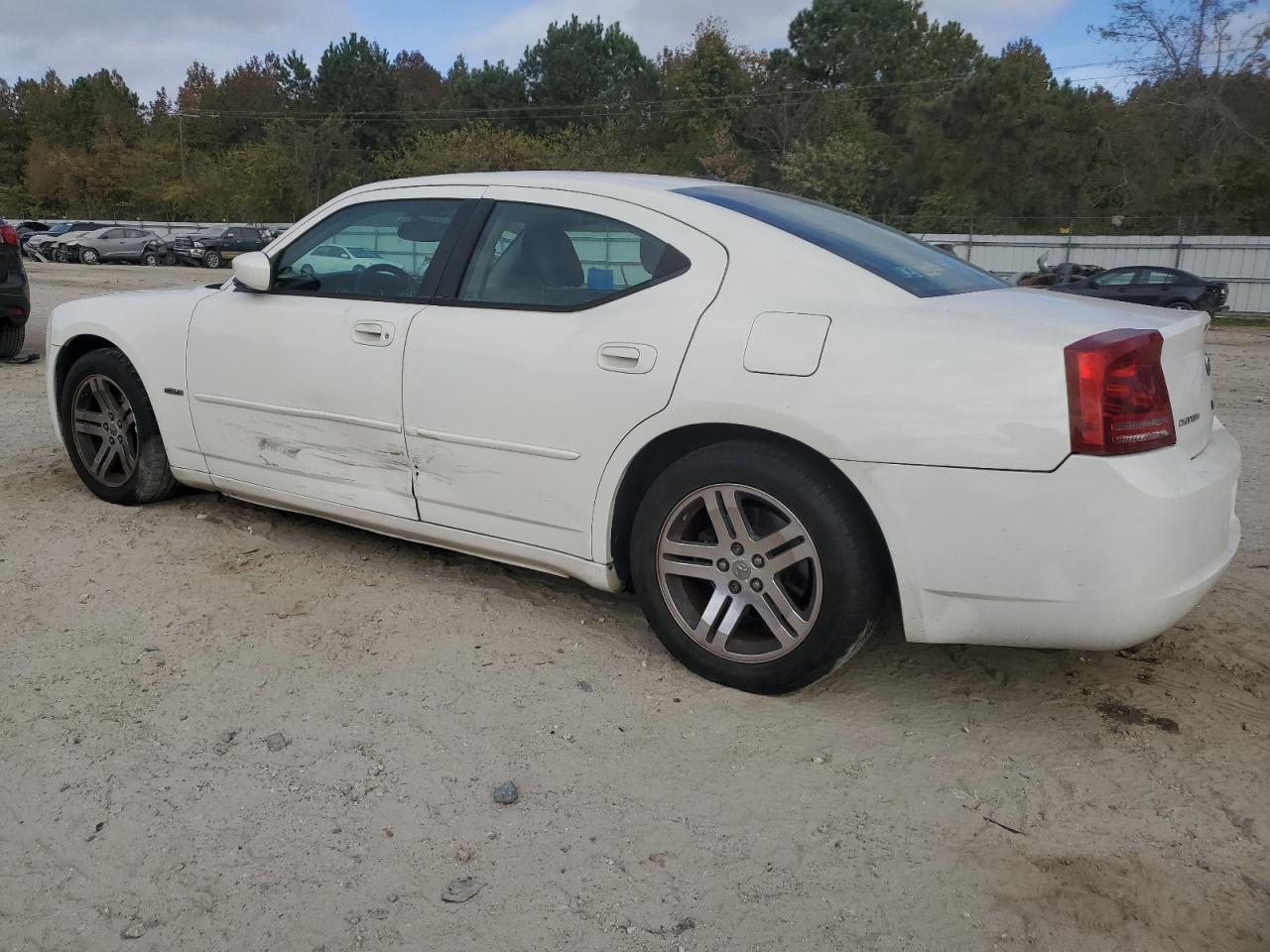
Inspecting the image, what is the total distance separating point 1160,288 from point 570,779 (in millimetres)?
24330

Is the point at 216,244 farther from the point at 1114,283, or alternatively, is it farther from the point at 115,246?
the point at 1114,283

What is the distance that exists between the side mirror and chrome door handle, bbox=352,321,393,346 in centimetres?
58

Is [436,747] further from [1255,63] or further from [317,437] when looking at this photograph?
[1255,63]

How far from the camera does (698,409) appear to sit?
3.14m

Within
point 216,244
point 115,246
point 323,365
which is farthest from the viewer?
point 216,244

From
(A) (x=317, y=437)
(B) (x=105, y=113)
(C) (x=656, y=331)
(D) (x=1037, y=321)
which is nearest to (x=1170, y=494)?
(D) (x=1037, y=321)

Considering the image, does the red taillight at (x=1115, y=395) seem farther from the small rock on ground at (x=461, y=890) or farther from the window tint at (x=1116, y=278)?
the window tint at (x=1116, y=278)

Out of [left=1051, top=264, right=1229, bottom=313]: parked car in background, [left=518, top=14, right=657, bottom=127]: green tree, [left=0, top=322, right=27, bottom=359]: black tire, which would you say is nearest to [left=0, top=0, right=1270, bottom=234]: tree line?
[left=518, top=14, right=657, bottom=127]: green tree

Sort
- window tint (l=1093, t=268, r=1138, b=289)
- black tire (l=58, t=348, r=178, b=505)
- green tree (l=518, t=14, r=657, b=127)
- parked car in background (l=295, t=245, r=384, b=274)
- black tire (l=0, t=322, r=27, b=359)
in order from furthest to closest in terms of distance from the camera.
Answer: green tree (l=518, t=14, r=657, b=127) → window tint (l=1093, t=268, r=1138, b=289) → black tire (l=0, t=322, r=27, b=359) → black tire (l=58, t=348, r=178, b=505) → parked car in background (l=295, t=245, r=384, b=274)

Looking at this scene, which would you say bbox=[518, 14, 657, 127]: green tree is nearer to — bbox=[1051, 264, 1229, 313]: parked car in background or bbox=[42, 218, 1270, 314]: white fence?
bbox=[42, 218, 1270, 314]: white fence

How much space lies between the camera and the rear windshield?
3264 millimetres

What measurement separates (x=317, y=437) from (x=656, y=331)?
5.25 ft

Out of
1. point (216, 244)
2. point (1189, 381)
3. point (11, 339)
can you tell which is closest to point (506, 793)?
point (1189, 381)

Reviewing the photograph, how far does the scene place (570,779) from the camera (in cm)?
281
